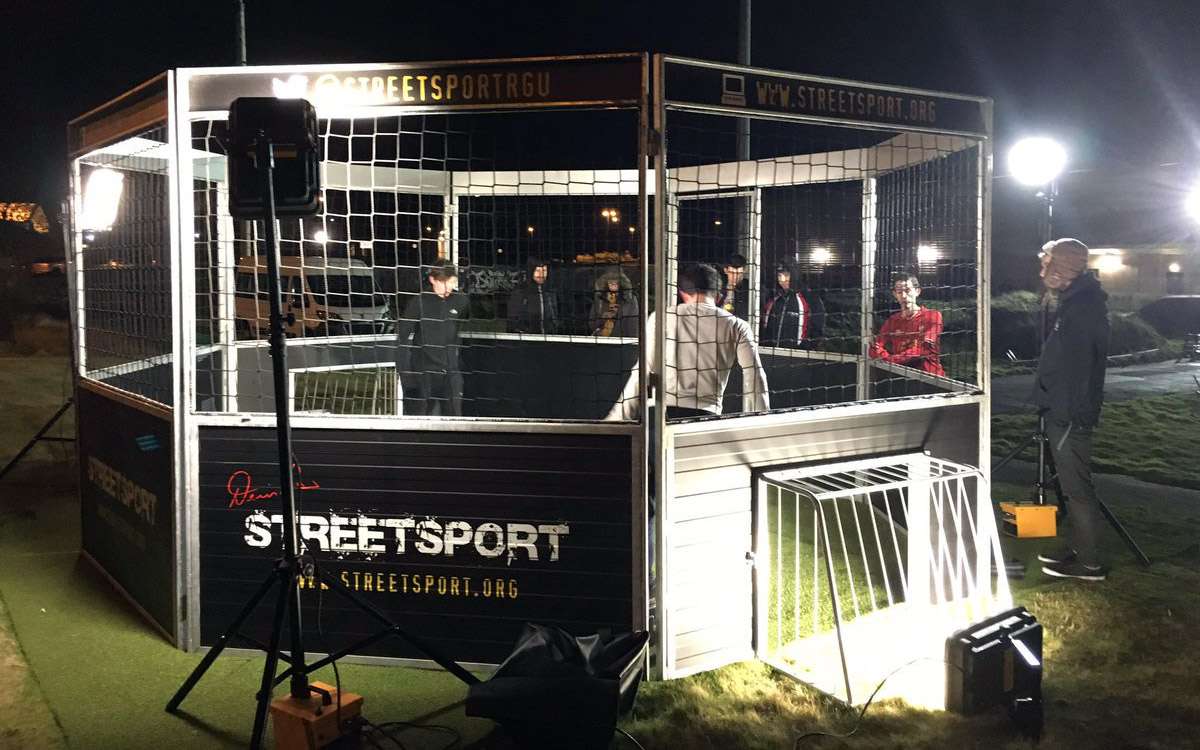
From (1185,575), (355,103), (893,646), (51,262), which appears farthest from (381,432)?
(51,262)

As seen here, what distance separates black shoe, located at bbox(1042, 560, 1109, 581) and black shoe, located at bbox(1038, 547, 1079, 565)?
0.12 ft

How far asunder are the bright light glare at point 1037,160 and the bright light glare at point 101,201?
656 cm

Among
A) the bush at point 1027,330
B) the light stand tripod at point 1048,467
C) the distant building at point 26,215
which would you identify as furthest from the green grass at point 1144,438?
the distant building at point 26,215

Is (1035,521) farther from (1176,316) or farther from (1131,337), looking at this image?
(1176,316)

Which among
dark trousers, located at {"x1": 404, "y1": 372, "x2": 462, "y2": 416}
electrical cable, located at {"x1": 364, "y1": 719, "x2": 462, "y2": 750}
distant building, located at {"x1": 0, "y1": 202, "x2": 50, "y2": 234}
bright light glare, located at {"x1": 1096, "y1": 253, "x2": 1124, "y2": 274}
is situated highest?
distant building, located at {"x1": 0, "y1": 202, "x2": 50, "y2": 234}

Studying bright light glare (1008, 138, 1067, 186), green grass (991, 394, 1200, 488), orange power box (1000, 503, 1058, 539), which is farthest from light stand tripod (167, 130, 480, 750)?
green grass (991, 394, 1200, 488)

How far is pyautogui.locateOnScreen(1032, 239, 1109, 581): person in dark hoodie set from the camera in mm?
4977

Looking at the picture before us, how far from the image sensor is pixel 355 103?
146 inches

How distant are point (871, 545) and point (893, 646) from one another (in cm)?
176

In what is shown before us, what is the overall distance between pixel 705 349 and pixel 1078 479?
239 centimetres

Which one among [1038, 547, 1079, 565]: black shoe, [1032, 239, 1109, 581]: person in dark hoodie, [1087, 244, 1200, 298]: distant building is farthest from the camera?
[1087, 244, 1200, 298]: distant building

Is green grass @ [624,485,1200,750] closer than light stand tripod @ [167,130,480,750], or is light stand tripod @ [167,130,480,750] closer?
light stand tripod @ [167,130,480,750]

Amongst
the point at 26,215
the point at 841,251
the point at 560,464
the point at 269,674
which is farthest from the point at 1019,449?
the point at 26,215
